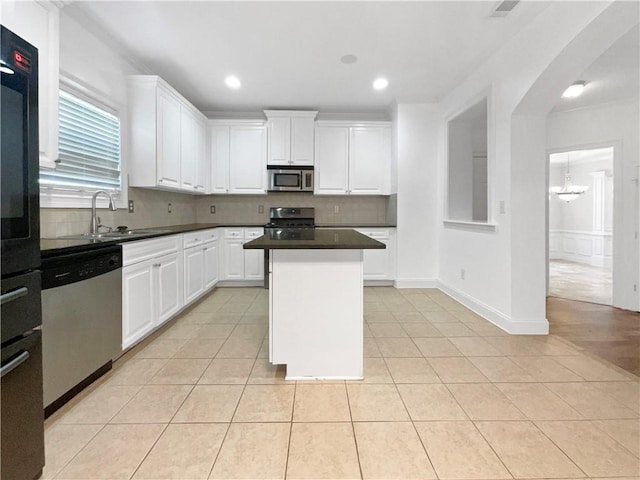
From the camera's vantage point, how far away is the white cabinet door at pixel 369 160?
5008 mm

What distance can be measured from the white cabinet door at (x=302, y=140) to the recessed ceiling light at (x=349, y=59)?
1541 millimetres

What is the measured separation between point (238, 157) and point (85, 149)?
2429 millimetres

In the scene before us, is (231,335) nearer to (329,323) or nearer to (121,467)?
(329,323)

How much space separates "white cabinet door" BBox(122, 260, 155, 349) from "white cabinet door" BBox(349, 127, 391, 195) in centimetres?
324

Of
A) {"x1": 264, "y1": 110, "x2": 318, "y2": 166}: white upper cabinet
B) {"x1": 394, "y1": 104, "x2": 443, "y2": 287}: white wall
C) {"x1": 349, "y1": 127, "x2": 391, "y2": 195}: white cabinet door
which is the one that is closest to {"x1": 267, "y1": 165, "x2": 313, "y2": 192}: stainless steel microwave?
{"x1": 264, "y1": 110, "x2": 318, "y2": 166}: white upper cabinet

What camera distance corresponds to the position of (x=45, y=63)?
2.03 m

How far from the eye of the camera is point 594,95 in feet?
12.8

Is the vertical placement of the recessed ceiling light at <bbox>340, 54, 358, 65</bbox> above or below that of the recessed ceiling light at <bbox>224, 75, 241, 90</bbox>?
below

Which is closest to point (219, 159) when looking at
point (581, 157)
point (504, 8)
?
point (504, 8)

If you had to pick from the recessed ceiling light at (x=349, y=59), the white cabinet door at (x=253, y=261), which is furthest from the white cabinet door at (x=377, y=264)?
the recessed ceiling light at (x=349, y=59)

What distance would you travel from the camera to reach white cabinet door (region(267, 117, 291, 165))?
490 cm

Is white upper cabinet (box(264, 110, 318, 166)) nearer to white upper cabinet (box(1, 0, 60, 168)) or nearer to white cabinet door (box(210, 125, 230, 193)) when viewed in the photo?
white cabinet door (box(210, 125, 230, 193))

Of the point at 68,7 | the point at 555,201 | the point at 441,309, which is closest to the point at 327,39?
the point at 68,7

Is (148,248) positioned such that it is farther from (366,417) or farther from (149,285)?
(366,417)
